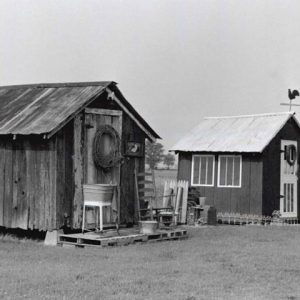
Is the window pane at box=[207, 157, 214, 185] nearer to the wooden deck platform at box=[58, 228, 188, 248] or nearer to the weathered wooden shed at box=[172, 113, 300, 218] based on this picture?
the weathered wooden shed at box=[172, 113, 300, 218]

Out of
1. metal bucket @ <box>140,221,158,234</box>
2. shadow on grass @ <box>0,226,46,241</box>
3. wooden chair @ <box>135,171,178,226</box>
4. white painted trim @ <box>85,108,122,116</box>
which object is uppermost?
white painted trim @ <box>85,108,122,116</box>

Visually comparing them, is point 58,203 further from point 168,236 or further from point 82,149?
point 168,236

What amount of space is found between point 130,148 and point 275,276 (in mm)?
8200

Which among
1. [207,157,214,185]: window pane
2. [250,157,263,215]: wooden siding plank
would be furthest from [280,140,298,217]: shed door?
[207,157,214,185]: window pane

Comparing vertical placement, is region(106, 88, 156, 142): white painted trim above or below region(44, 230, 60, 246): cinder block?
above

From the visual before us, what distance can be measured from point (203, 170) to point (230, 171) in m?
1.31

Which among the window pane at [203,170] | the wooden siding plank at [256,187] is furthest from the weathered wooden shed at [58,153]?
the window pane at [203,170]

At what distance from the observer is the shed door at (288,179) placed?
→ 26.0 m

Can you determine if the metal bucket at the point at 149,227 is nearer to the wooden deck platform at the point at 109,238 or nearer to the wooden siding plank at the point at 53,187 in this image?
the wooden deck platform at the point at 109,238

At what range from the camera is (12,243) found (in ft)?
56.0

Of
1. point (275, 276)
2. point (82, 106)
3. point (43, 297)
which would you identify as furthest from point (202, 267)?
point (82, 106)

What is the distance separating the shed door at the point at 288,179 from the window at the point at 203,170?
2754 mm

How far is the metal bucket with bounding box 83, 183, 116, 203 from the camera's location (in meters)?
17.2

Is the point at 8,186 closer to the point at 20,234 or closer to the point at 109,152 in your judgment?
the point at 20,234
